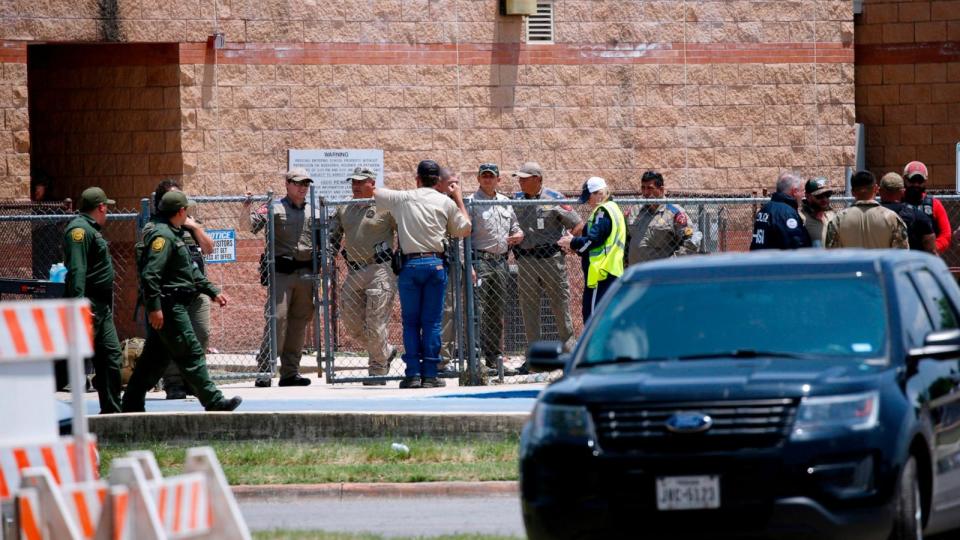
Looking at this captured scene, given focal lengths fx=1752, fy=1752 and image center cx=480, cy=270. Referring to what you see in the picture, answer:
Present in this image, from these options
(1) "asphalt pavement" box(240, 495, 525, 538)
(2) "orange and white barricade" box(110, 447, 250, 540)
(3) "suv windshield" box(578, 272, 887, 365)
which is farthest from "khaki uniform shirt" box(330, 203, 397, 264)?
(2) "orange and white barricade" box(110, 447, 250, 540)

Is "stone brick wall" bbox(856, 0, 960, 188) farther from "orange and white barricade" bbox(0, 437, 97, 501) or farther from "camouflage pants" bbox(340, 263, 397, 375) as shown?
"orange and white barricade" bbox(0, 437, 97, 501)

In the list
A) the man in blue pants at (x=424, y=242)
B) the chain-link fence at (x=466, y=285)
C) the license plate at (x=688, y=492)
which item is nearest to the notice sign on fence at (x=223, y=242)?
the chain-link fence at (x=466, y=285)

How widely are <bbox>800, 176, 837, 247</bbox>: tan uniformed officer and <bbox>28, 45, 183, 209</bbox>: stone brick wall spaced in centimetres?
859

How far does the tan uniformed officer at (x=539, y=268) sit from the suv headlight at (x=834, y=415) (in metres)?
9.67

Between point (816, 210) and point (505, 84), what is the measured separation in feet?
24.3

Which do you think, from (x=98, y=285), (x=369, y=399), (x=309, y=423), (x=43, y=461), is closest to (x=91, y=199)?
(x=98, y=285)

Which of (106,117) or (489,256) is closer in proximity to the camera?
(489,256)

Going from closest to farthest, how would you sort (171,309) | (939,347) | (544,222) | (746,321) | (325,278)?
(939,347) < (746,321) < (171,309) < (325,278) < (544,222)

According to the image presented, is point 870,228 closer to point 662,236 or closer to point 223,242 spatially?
point 662,236

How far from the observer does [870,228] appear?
553 inches

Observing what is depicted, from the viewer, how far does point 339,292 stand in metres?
18.4

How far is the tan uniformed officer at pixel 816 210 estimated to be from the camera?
15578 millimetres

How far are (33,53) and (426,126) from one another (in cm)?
508

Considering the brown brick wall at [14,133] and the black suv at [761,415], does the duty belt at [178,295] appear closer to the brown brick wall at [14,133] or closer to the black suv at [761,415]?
the black suv at [761,415]
